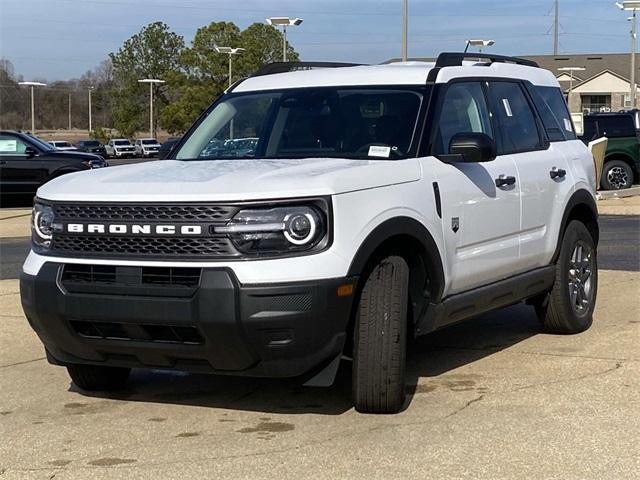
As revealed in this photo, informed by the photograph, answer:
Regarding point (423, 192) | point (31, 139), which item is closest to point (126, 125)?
point (31, 139)

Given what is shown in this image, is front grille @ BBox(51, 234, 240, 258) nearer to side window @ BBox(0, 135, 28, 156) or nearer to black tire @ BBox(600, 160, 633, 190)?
side window @ BBox(0, 135, 28, 156)

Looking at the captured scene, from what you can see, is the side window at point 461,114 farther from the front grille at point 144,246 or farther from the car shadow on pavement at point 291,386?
the front grille at point 144,246

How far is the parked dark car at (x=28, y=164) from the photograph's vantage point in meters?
21.0

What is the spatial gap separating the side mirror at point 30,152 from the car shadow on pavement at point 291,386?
600 inches

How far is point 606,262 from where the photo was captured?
1170 centimetres

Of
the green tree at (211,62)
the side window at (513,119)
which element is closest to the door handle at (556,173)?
the side window at (513,119)

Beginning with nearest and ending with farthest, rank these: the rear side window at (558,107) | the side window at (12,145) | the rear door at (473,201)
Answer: the rear door at (473,201) → the rear side window at (558,107) → the side window at (12,145)

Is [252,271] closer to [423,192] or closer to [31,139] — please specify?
[423,192]

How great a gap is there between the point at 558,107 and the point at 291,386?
10.6 feet

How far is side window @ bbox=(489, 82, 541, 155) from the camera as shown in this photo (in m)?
6.88

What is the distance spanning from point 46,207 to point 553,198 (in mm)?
3523

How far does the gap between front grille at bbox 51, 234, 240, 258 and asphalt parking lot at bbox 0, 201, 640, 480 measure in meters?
0.92

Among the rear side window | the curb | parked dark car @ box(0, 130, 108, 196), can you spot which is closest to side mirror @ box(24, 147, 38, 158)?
parked dark car @ box(0, 130, 108, 196)

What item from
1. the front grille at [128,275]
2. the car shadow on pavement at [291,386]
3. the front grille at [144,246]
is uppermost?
the front grille at [144,246]
